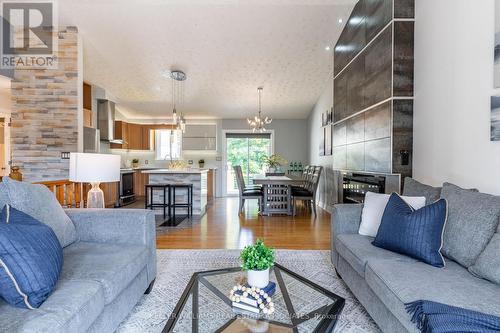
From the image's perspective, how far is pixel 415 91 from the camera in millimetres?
2812

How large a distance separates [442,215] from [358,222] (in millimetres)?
737

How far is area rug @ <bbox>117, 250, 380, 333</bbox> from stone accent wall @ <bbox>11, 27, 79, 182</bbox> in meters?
2.60

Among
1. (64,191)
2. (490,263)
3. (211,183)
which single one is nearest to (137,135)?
(211,183)

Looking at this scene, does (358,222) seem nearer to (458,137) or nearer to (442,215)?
(442,215)

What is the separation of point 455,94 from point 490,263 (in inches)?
60.0

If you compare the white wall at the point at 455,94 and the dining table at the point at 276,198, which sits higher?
the white wall at the point at 455,94

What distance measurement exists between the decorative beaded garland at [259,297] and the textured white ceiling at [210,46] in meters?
3.93

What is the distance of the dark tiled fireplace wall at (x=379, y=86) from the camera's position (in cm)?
284

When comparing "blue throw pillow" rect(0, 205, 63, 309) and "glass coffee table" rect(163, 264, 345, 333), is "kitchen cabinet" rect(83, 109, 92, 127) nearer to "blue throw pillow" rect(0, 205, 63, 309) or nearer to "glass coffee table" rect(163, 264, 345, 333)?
"blue throw pillow" rect(0, 205, 63, 309)

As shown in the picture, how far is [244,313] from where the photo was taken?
1291 millimetres

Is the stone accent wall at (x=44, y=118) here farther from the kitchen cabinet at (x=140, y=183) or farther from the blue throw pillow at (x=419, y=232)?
the blue throw pillow at (x=419, y=232)

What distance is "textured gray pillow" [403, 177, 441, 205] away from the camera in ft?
6.54

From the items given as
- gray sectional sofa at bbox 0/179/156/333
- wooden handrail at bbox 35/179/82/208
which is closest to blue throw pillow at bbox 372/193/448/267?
gray sectional sofa at bbox 0/179/156/333
